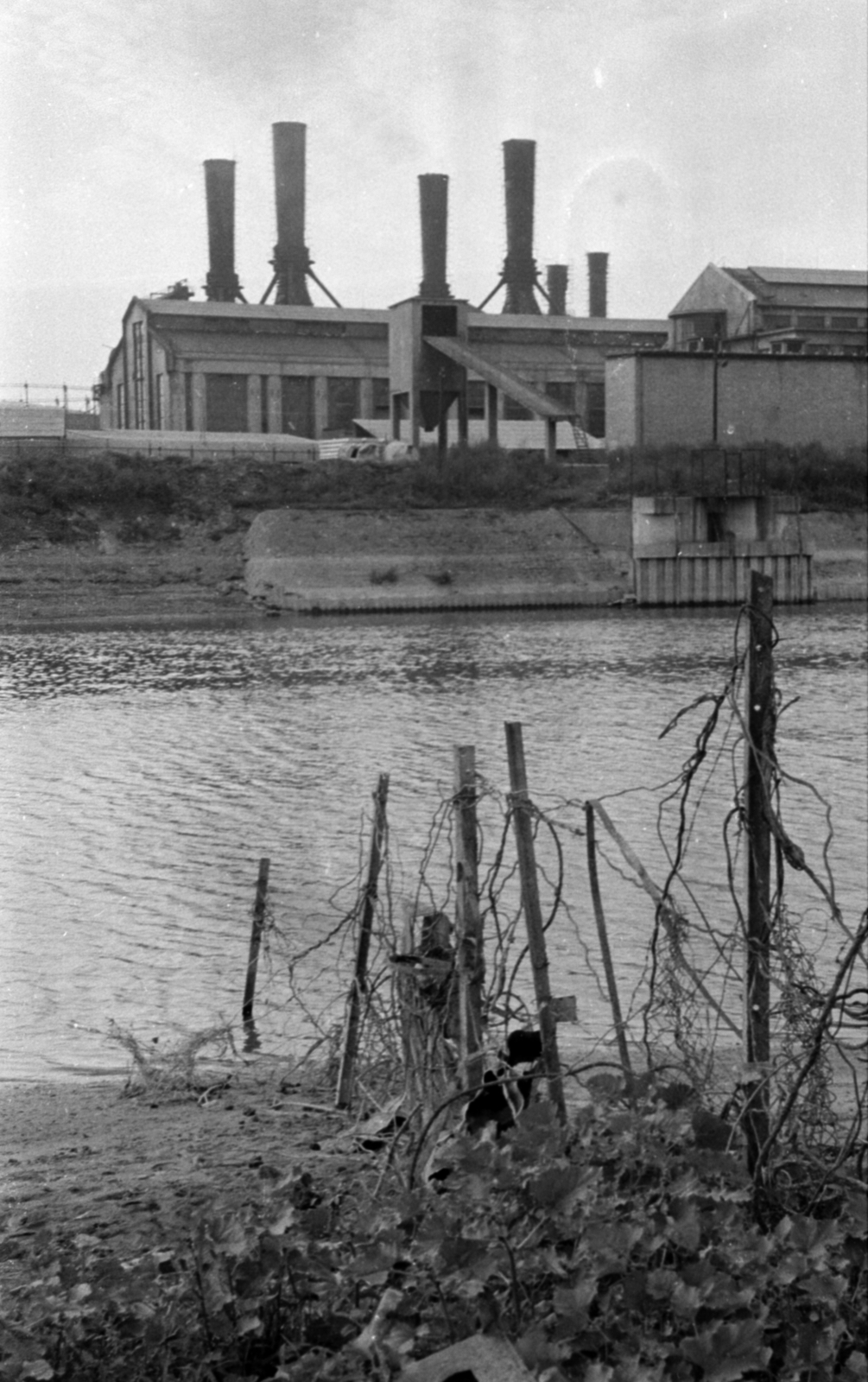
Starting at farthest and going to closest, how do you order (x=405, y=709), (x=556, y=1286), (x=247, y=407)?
(x=247, y=407) < (x=405, y=709) < (x=556, y=1286)

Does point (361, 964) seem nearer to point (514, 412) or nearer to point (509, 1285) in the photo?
point (509, 1285)

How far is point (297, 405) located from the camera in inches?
2594

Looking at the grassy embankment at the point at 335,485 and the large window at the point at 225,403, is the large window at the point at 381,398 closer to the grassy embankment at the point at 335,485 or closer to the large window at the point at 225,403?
the large window at the point at 225,403

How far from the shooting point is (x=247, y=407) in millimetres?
64062

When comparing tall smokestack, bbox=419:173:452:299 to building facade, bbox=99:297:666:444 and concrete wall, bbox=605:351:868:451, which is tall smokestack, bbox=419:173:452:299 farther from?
concrete wall, bbox=605:351:868:451

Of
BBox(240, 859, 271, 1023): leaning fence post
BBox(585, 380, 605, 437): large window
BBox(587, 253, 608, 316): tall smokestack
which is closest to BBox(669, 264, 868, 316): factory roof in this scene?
BBox(585, 380, 605, 437): large window

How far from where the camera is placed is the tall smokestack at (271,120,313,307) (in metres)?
67.2

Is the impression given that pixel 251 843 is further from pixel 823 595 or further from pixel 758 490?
pixel 758 490

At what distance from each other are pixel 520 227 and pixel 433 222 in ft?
16.4

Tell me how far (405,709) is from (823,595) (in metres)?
28.7

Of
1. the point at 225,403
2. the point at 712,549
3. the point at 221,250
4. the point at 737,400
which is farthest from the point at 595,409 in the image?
the point at 712,549

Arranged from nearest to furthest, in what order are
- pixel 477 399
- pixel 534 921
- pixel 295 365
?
1. pixel 534 921
2. pixel 295 365
3. pixel 477 399

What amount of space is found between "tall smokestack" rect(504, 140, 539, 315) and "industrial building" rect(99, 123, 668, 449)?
7 centimetres

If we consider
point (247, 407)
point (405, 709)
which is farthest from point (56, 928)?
point (247, 407)
